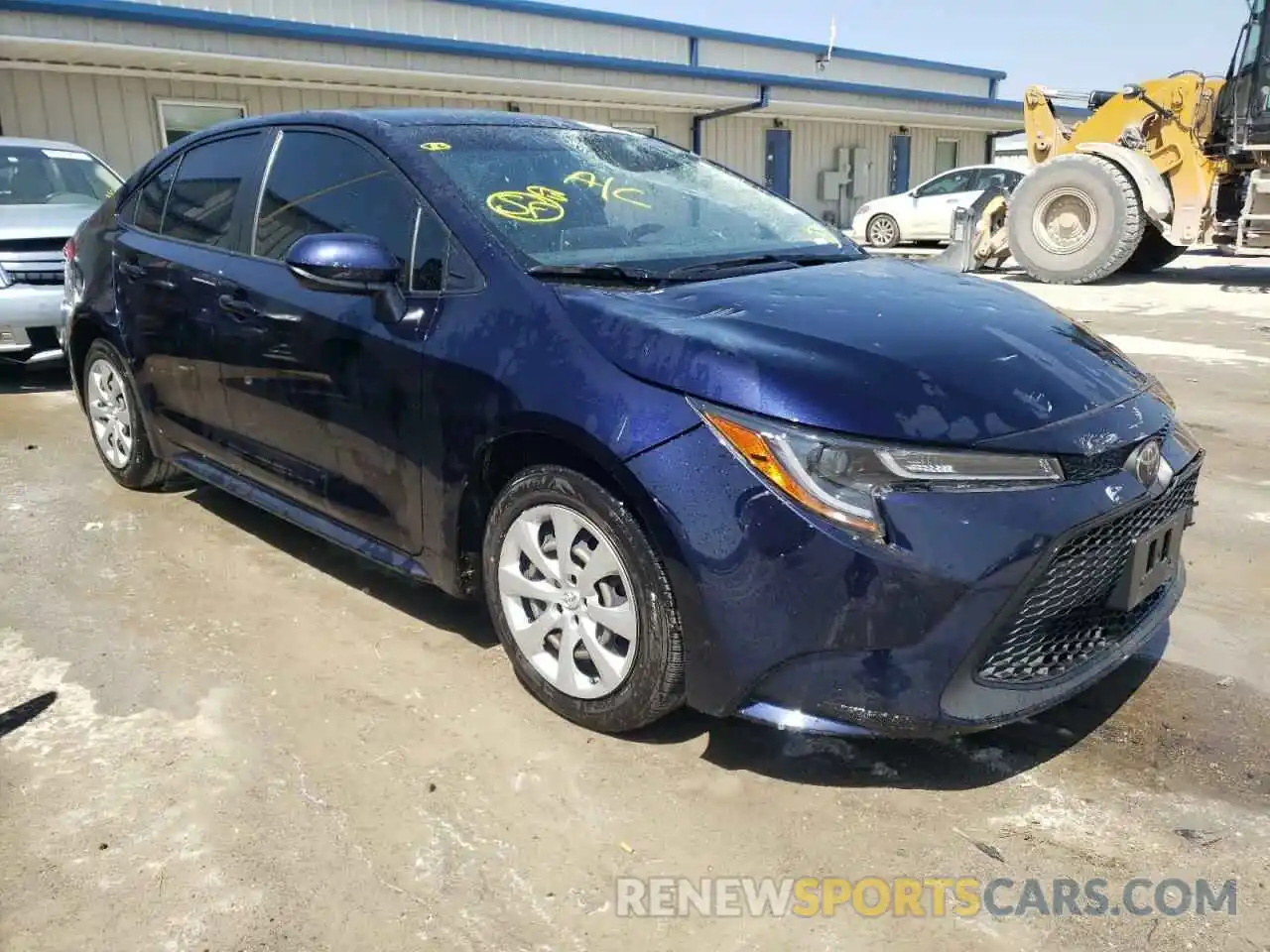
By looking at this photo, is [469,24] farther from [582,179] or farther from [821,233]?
[582,179]

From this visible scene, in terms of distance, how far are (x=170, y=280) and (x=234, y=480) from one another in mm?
824

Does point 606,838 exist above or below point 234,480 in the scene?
below

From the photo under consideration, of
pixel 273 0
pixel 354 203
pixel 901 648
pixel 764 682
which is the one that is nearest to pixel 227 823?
pixel 764 682

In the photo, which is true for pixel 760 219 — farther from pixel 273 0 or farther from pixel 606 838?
pixel 273 0

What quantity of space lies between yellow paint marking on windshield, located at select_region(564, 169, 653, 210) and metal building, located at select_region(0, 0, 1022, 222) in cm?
1018

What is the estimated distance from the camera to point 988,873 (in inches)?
83.9

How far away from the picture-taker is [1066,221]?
39.9 feet

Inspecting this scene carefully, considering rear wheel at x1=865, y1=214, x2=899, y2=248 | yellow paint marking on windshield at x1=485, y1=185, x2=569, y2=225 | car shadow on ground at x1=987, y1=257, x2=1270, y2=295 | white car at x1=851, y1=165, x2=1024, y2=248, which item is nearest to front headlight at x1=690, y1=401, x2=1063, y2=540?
yellow paint marking on windshield at x1=485, y1=185, x2=569, y2=225

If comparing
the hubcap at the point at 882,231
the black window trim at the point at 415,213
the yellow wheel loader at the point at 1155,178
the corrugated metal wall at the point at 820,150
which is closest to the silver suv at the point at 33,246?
the black window trim at the point at 415,213

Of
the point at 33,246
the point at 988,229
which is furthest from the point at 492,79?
the point at 33,246

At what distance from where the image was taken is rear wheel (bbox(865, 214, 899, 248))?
59.6 ft

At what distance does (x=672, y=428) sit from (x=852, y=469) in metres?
0.41

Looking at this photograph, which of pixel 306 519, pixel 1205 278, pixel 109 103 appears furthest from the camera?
pixel 1205 278

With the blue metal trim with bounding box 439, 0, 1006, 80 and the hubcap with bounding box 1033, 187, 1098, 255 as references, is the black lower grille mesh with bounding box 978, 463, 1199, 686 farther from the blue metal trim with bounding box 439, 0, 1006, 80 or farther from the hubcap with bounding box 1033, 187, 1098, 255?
the blue metal trim with bounding box 439, 0, 1006, 80
